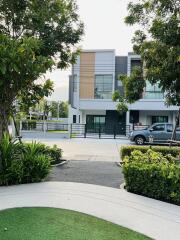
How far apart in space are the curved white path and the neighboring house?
2606cm

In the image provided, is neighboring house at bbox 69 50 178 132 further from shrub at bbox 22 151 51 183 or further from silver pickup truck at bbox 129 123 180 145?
shrub at bbox 22 151 51 183

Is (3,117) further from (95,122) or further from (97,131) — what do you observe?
(95,122)

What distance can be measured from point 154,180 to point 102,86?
28129mm

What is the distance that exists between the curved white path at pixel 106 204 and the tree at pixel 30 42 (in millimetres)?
2549

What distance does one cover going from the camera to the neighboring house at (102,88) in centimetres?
3475

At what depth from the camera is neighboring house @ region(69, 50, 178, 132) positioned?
114 feet

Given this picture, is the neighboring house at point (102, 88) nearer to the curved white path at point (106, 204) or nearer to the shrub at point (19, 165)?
the shrub at point (19, 165)

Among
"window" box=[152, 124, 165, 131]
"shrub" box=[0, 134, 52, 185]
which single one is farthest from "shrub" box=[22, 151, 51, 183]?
"window" box=[152, 124, 165, 131]

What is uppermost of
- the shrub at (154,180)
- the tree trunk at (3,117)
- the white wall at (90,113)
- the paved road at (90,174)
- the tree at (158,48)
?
the tree at (158,48)

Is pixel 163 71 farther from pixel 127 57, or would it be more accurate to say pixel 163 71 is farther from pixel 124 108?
pixel 127 57

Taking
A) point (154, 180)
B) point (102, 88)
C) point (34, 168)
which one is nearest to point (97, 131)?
point (102, 88)

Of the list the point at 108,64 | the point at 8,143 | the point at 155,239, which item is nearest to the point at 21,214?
the point at 155,239

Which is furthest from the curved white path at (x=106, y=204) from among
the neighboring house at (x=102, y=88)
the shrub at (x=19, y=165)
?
the neighboring house at (x=102, y=88)

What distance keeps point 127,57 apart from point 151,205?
28767 millimetres
